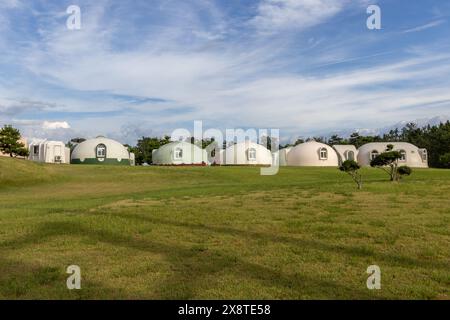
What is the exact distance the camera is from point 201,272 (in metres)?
7.11

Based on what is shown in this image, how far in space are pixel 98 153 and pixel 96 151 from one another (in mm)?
418

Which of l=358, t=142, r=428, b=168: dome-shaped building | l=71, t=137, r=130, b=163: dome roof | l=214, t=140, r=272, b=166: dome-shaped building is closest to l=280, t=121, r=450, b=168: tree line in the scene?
l=358, t=142, r=428, b=168: dome-shaped building

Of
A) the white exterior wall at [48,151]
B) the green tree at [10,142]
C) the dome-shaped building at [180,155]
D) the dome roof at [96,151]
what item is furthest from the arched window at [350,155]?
the green tree at [10,142]

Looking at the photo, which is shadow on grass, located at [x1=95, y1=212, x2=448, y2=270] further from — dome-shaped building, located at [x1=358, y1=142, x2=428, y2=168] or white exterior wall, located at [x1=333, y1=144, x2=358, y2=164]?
white exterior wall, located at [x1=333, y1=144, x2=358, y2=164]

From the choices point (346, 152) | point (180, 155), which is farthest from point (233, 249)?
point (346, 152)

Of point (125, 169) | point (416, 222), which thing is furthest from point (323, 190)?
point (125, 169)

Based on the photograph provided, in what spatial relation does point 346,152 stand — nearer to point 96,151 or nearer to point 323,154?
point 323,154

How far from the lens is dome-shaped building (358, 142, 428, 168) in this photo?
2468 inches

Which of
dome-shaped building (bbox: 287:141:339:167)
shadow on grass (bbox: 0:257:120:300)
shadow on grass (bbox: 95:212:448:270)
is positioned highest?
dome-shaped building (bbox: 287:141:339:167)

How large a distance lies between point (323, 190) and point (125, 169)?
2698 cm

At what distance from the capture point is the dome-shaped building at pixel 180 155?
5925 cm

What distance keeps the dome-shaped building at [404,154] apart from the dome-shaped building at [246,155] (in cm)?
1591

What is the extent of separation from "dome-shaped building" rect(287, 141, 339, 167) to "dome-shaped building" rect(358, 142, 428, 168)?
217 inches
